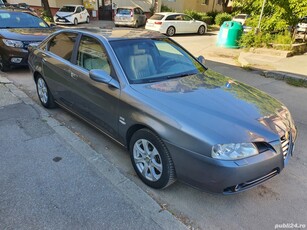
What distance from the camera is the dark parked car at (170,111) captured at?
2264 millimetres

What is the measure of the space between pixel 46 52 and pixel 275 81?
5.85 m

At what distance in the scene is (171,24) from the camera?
1747cm

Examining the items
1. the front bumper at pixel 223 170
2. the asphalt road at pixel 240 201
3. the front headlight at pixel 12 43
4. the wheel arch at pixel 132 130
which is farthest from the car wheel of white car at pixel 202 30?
the front bumper at pixel 223 170

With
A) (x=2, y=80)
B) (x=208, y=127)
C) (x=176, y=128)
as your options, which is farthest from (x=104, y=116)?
(x=2, y=80)

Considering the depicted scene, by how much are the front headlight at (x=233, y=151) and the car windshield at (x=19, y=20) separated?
7.35 meters

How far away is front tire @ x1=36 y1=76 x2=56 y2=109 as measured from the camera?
4534 millimetres

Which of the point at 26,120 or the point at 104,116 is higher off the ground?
the point at 104,116

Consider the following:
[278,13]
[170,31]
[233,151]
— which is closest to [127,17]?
[170,31]

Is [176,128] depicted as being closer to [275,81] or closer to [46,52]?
[46,52]

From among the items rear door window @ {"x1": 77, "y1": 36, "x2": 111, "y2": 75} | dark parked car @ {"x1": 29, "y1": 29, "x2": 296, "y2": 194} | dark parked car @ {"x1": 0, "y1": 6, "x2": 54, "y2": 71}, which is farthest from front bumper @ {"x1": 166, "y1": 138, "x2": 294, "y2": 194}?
dark parked car @ {"x1": 0, "y1": 6, "x2": 54, "y2": 71}

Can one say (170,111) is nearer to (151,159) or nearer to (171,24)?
(151,159)

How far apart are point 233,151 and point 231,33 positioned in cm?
1083

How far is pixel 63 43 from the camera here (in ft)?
13.6

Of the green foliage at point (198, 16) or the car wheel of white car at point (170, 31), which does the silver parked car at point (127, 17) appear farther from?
the green foliage at point (198, 16)
